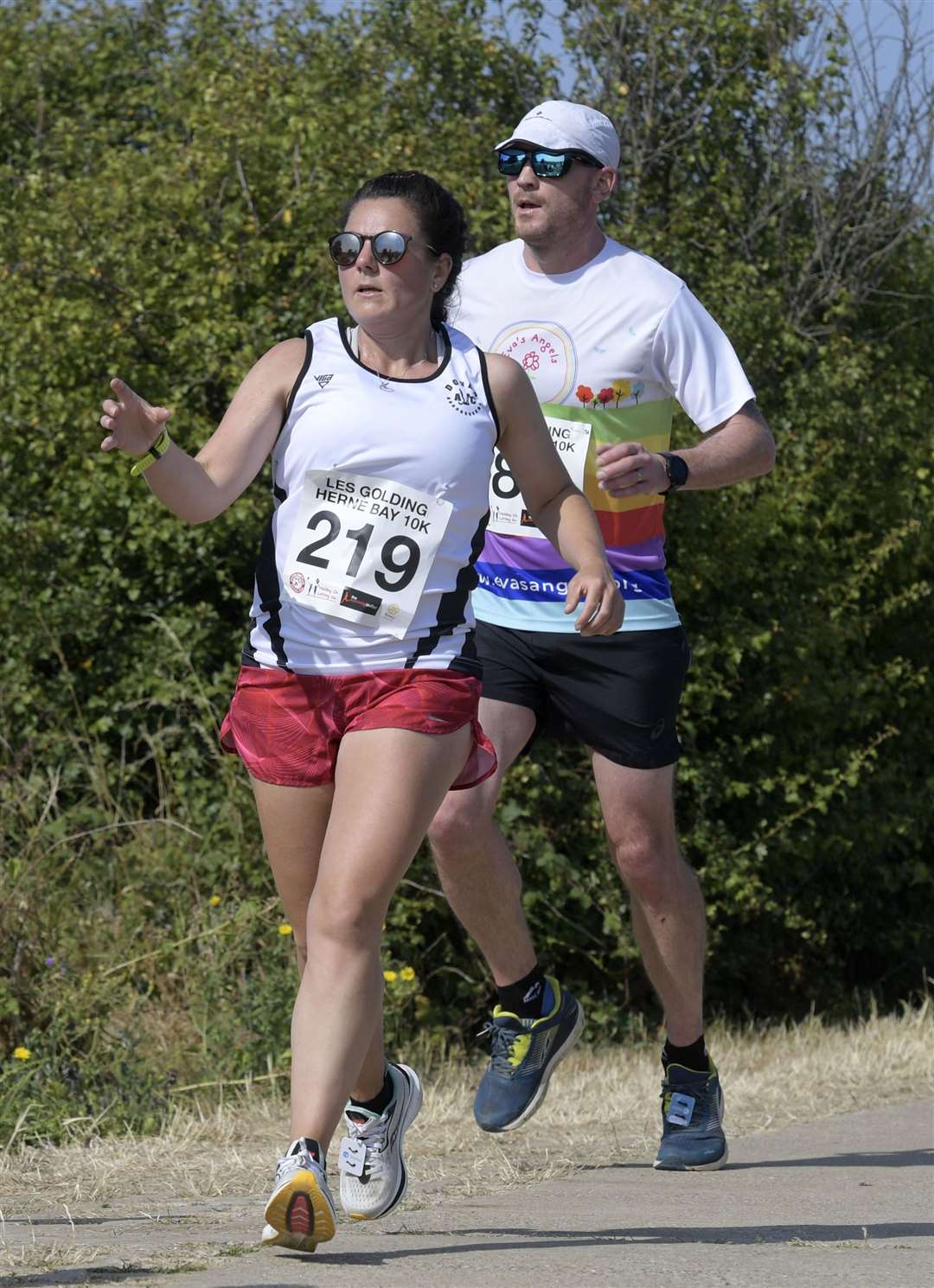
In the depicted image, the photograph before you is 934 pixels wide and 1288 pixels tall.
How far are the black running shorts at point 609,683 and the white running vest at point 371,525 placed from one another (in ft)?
3.85

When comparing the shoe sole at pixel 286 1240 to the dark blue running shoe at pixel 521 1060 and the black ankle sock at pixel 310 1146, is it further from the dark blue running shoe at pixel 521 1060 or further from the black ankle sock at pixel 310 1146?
the dark blue running shoe at pixel 521 1060

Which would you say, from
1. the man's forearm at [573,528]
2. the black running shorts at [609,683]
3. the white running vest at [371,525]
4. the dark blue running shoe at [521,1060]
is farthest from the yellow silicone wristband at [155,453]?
the dark blue running shoe at [521,1060]

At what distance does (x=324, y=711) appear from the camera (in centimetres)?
364

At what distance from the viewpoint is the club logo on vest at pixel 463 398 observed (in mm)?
3730

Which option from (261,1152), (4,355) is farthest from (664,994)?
(4,355)

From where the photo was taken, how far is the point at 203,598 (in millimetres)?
8297

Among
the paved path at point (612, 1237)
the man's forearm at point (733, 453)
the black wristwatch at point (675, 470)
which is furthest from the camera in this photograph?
the man's forearm at point (733, 453)

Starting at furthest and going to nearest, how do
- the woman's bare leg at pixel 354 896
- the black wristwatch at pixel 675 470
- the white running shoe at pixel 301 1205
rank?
the black wristwatch at pixel 675 470
the woman's bare leg at pixel 354 896
the white running shoe at pixel 301 1205

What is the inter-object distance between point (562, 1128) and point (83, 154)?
23.9 feet

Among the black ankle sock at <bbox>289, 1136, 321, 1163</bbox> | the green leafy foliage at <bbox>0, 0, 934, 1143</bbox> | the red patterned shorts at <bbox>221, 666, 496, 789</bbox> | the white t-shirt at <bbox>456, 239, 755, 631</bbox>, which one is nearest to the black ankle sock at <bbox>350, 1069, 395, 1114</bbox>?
→ the black ankle sock at <bbox>289, 1136, 321, 1163</bbox>

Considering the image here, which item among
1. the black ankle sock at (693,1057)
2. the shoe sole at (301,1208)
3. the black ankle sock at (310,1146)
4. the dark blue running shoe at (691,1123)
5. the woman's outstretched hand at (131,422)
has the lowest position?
the dark blue running shoe at (691,1123)

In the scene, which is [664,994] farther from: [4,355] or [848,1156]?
[4,355]

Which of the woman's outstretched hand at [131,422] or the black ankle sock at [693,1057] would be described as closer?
the woman's outstretched hand at [131,422]

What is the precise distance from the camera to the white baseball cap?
192 inches
